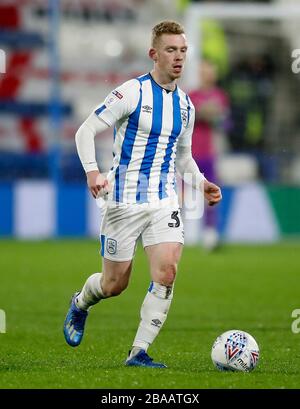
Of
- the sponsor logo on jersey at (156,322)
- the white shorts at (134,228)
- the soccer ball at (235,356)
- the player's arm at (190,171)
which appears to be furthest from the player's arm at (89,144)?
the soccer ball at (235,356)

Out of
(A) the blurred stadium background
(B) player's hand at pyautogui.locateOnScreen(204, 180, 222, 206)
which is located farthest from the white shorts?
(A) the blurred stadium background

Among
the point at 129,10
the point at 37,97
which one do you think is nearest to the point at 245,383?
the point at 37,97

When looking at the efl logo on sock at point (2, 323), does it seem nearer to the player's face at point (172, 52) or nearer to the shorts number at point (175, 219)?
the shorts number at point (175, 219)

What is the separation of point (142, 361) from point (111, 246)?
2.21 ft

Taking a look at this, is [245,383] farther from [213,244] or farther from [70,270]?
[213,244]

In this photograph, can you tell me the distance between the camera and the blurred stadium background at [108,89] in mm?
16641

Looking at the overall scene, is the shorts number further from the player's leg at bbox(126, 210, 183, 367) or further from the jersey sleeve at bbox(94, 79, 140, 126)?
the jersey sleeve at bbox(94, 79, 140, 126)

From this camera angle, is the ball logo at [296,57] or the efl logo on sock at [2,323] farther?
the ball logo at [296,57]

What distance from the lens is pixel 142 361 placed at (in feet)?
21.5

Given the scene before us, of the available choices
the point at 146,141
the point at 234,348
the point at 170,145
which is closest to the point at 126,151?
the point at 146,141

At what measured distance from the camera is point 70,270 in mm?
12672

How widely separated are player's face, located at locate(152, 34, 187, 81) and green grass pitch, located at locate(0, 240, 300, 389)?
63.5 inches

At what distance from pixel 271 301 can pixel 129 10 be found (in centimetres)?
977

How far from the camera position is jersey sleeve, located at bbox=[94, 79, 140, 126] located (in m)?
6.67
